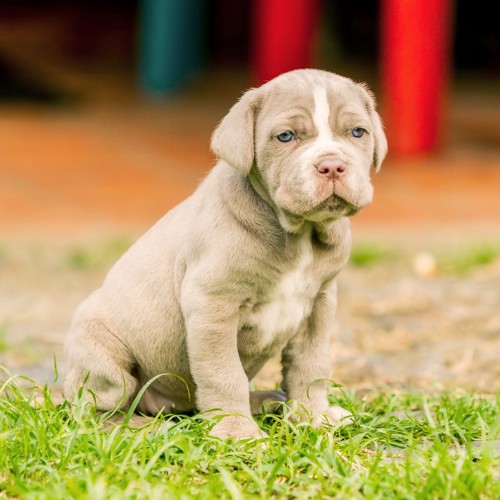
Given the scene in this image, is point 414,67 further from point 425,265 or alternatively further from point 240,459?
point 240,459

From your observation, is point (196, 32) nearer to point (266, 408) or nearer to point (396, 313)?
point (396, 313)

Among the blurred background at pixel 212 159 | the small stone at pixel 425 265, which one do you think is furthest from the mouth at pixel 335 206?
the small stone at pixel 425 265

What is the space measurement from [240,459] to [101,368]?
2.33ft

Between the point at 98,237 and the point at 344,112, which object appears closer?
the point at 344,112

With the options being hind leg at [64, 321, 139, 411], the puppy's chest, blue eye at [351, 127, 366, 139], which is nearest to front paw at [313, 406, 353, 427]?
the puppy's chest

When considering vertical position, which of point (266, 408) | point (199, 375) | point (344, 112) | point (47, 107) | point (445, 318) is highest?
point (344, 112)

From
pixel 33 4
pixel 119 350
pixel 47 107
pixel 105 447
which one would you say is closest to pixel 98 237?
pixel 119 350

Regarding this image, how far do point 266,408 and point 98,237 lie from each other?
468 centimetres

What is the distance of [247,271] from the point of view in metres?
3.65

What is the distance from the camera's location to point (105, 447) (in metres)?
3.44

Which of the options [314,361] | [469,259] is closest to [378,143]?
[314,361]

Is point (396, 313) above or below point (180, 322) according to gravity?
below

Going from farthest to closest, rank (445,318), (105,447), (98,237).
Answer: (98,237)
(445,318)
(105,447)

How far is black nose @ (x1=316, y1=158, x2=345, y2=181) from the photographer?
345 centimetres
